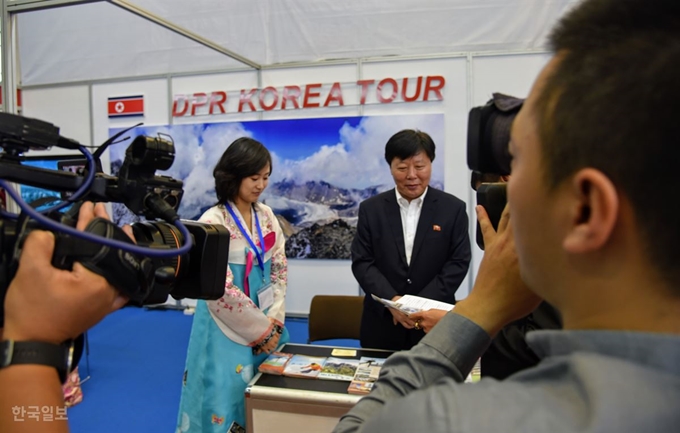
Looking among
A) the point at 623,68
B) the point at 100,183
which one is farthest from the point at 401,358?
the point at 100,183

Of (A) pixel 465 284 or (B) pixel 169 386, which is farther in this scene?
(A) pixel 465 284

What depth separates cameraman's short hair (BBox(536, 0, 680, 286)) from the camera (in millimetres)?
346

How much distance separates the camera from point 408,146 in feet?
7.13

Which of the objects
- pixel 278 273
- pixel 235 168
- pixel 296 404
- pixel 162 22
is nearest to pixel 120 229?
pixel 296 404

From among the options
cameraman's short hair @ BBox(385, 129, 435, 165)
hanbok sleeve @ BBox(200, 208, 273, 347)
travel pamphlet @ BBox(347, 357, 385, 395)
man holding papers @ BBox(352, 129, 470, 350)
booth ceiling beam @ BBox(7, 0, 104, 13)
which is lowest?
travel pamphlet @ BBox(347, 357, 385, 395)

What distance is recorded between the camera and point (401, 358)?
0.58 meters

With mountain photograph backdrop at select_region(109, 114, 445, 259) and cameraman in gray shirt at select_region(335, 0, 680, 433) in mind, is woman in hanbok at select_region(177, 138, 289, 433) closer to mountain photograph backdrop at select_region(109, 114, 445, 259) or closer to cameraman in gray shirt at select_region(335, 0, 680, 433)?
cameraman in gray shirt at select_region(335, 0, 680, 433)

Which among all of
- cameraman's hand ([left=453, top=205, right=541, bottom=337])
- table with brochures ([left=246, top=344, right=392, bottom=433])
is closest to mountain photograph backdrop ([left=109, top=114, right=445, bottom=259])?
table with brochures ([left=246, top=344, right=392, bottom=433])

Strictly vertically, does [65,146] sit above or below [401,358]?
above

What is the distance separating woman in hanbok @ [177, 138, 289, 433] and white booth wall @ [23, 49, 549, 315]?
2.00 meters

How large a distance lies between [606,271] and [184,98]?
14.5 ft

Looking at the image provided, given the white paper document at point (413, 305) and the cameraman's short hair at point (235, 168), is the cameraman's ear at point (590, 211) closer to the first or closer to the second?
the white paper document at point (413, 305)

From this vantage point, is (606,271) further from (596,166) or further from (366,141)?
(366,141)

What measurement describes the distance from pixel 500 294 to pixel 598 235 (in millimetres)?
249
